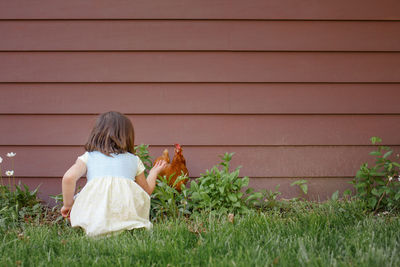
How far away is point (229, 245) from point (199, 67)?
1.82m

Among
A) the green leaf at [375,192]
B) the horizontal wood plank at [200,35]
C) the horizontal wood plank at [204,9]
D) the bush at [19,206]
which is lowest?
the bush at [19,206]

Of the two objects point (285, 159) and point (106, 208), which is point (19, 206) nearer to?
point (106, 208)

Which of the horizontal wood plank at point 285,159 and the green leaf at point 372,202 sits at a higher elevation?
the horizontal wood plank at point 285,159

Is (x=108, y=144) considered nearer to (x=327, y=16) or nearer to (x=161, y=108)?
(x=161, y=108)

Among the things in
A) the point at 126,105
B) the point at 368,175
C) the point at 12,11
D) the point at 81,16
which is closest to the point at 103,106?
the point at 126,105

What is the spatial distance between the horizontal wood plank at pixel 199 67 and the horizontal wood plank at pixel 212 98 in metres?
0.07

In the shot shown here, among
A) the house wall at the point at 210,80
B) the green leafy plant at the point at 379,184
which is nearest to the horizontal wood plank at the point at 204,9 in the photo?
the house wall at the point at 210,80

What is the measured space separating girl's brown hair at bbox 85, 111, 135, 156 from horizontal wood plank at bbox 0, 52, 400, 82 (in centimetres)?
89

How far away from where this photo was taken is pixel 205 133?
10.7ft

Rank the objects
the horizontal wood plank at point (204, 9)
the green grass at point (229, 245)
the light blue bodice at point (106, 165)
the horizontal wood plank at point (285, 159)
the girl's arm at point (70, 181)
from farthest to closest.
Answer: the horizontal wood plank at point (285, 159) → the horizontal wood plank at point (204, 9) → the light blue bodice at point (106, 165) → the girl's arm at point (70, 181) → the green grass at point (229, 245)

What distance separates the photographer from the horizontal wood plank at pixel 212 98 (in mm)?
3227

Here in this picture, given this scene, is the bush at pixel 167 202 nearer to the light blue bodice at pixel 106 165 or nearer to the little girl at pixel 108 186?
the little girl at pixel 108 186

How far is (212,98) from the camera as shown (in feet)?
10.7

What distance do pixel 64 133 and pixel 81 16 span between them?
1.10m
